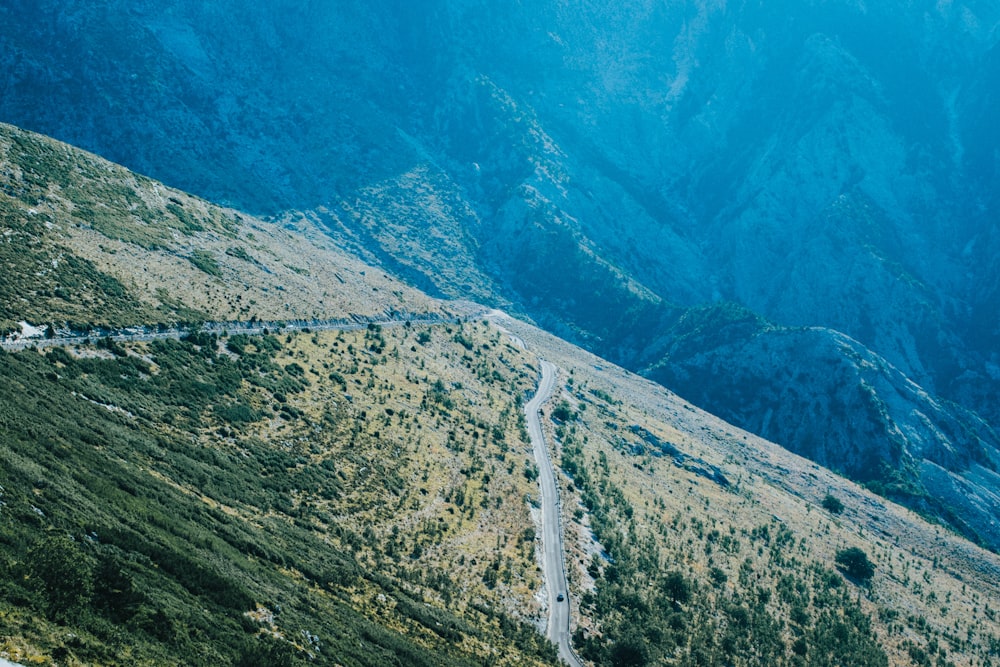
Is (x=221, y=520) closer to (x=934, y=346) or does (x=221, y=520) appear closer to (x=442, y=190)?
(x=442, y=190)

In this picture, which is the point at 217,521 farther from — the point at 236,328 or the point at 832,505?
the point at 832,505

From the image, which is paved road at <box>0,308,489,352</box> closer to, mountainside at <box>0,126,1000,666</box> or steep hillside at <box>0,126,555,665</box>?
mountainside at <box>0,126,1000,666</box>

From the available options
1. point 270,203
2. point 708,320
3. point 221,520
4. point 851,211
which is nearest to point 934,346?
point 851,211

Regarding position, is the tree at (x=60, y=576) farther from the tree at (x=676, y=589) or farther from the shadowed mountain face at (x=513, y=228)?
the shadowed mountain face at (x=513, y=228)

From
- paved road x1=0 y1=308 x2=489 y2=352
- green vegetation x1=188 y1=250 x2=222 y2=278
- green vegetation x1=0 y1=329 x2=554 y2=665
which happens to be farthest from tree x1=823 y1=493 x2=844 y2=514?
green vegetation x1=188 y1=250 x2=222 y2=278

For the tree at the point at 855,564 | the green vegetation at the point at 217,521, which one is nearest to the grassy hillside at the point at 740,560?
the tree at the point at 855,564
